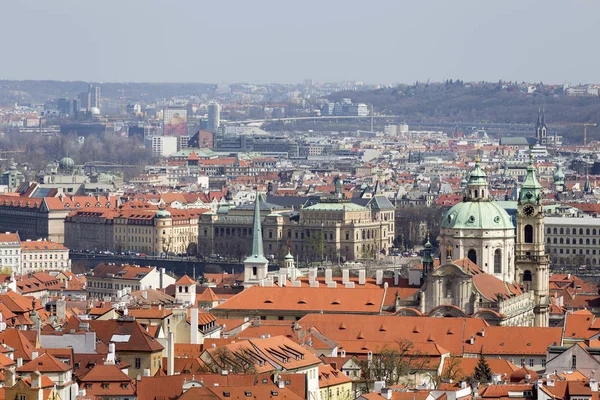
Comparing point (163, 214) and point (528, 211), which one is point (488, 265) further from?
point (163, 214)

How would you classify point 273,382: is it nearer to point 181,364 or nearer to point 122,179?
point 181,364

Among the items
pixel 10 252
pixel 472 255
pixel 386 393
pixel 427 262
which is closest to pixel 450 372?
pixel 386 393

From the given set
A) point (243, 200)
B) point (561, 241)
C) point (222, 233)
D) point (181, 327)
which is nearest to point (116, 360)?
point (181, 327)

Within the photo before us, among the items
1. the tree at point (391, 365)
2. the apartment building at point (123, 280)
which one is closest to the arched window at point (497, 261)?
the apartment building at point (123, 280)

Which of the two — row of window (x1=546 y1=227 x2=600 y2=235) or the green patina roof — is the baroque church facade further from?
the green patina roof

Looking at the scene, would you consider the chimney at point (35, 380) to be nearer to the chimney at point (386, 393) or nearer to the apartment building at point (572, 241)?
the chimney at point (386, 393)
